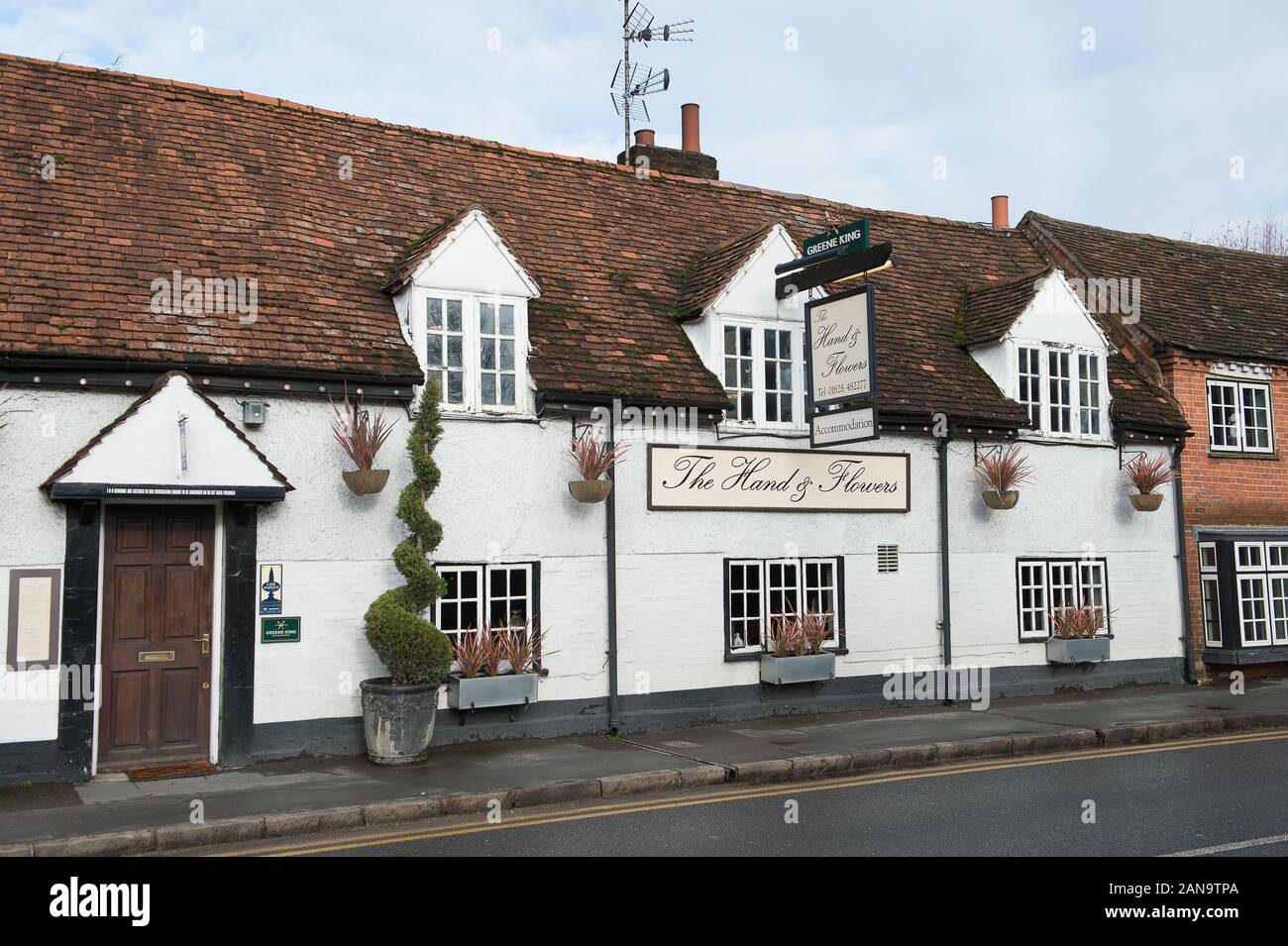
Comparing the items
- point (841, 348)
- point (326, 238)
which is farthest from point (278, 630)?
point (841, 348)

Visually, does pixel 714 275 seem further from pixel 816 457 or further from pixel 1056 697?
pixel 1056 697

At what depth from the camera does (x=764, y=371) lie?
14320 mm

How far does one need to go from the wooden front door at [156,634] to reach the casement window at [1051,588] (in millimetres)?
10501

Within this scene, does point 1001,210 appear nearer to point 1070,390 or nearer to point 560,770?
point 1070,390

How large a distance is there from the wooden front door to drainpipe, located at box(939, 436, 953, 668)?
29.6 ft

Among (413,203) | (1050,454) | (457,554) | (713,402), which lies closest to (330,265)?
(413,203)

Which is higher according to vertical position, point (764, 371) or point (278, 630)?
point (764, 371)

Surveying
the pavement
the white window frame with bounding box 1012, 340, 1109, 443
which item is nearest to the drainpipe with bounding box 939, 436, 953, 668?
the pavement

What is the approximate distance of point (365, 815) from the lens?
905 centimetres

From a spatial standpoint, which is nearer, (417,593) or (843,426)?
(417,593)

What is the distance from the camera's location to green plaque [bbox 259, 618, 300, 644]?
11.2 metres

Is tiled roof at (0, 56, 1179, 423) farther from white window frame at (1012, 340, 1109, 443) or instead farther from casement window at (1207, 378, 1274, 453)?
casement window at (1207, 378, 1274, 453)

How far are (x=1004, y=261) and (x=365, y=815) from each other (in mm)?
14477

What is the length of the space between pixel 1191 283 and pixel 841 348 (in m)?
9.46
